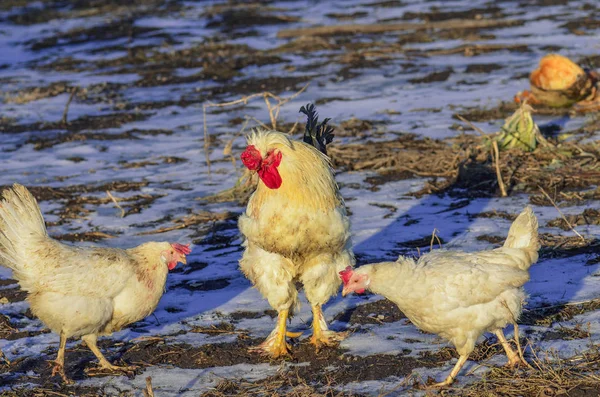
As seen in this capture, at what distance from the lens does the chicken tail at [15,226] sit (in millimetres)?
5035

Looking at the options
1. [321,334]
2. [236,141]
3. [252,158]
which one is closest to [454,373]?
[321,334]

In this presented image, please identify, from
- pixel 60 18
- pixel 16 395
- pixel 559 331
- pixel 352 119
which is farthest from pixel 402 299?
pixel 60 18

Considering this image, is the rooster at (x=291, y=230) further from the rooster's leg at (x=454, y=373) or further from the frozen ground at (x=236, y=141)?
the rooster's leg at (x=454, y=373)

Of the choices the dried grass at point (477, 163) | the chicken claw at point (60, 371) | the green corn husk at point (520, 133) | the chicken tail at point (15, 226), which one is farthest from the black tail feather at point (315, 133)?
the green corn husk at point (520, 133)

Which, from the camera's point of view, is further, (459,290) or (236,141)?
(236,141)

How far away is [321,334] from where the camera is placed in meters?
5.39

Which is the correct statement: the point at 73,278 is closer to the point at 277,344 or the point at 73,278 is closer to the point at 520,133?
the point at 277,344

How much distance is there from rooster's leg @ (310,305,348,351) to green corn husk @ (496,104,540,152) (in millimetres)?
4264

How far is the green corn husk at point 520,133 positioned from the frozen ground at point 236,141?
1172 millimetres

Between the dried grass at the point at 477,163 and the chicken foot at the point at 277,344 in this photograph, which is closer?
the chicken foot at the point at 277,344

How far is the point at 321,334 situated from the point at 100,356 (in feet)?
4.77

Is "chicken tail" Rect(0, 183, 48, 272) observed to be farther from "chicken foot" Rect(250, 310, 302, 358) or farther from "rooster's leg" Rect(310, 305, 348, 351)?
"rooster's leg" Rect(310, 305, 348, 351)

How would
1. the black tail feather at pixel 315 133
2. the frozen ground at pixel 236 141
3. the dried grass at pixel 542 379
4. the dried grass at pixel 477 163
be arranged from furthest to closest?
1. the dried grass at pixel 477 163
2. the black tail feather at pixel 315 133
3. the frozen ground at pixel 236 141
4. the dried grass at pixel 542 379

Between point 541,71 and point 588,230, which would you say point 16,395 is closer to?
point 588,230
